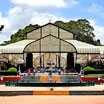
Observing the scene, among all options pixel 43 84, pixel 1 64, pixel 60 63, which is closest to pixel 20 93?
pixel 43 84

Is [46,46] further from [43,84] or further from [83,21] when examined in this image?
[83,21]

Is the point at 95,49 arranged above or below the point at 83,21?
below

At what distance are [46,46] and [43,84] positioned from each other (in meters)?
29.5

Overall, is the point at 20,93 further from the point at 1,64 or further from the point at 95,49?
the point at 95,49

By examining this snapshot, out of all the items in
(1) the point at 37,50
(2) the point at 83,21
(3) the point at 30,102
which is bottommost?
(3) the point at 30,102

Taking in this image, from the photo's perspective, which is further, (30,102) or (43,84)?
(43,84)

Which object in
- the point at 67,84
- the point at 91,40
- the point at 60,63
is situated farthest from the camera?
the point at 91,40

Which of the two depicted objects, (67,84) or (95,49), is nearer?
(67,84)

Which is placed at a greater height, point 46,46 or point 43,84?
point 46,46

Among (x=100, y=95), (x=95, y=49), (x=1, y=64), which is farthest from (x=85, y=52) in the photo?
(x=100, y=95)

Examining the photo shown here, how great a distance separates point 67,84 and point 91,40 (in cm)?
7519

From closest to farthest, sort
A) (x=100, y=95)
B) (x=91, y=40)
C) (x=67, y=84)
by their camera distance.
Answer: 1. (x=100, y=95)
2. (x=67, y=84)
3. (x=91, y=40)

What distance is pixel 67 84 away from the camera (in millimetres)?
34406

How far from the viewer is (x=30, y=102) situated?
2294cm
